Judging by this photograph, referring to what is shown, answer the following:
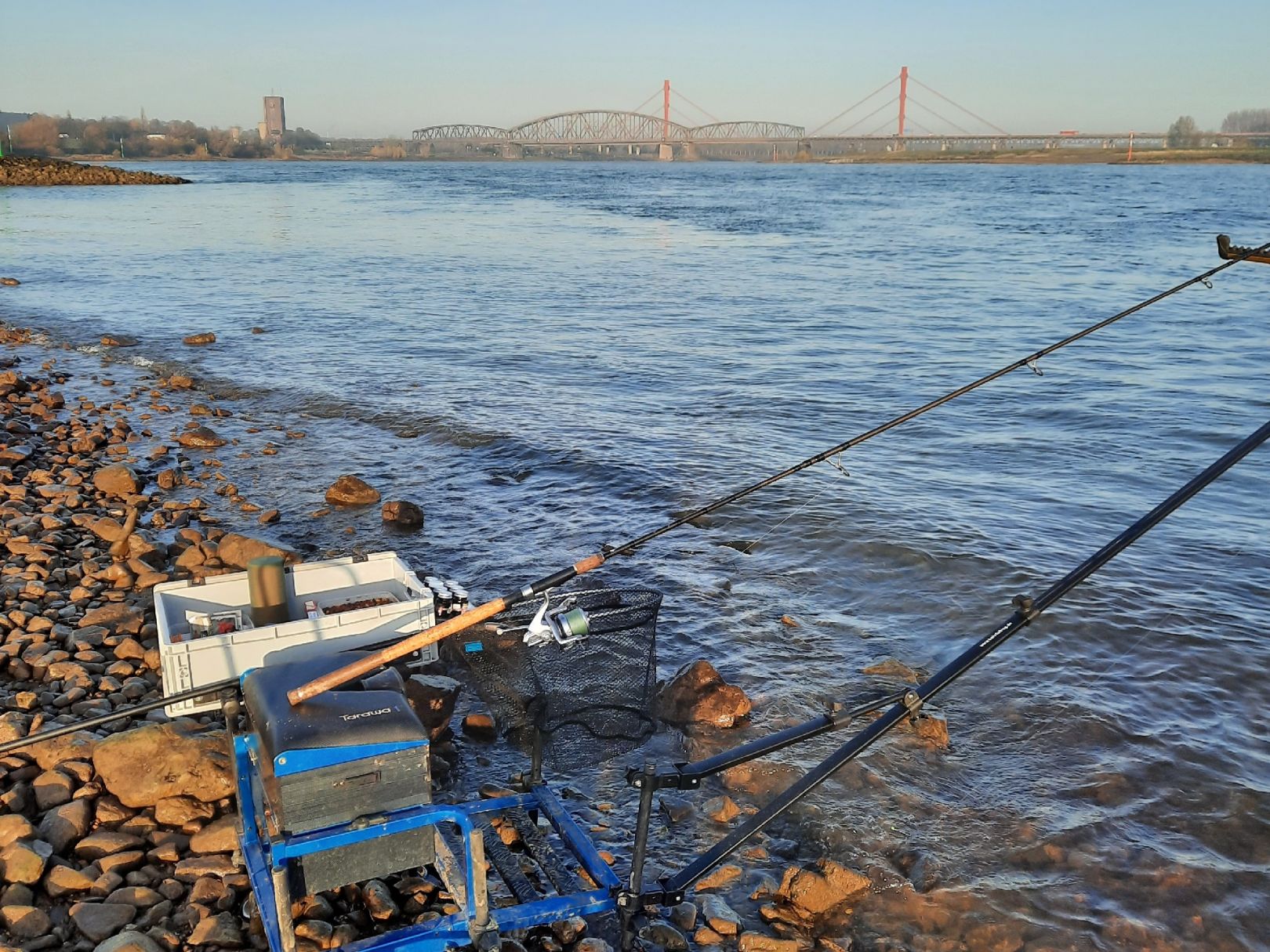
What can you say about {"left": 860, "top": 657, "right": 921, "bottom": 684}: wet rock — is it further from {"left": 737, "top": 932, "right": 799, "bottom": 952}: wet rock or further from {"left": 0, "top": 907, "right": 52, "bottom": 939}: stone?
{"left": 0, "top": 907, "right": 52, "bottom": 939}: stone

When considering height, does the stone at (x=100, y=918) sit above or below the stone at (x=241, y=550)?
below

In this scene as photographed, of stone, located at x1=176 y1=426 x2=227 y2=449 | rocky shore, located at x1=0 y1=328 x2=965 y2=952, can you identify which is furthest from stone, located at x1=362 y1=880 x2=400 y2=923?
stone, located at x1=176 y1=426 x2=227 y2=449

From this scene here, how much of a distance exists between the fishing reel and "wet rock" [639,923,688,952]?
3.96 feet

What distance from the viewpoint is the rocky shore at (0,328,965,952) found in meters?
4.11

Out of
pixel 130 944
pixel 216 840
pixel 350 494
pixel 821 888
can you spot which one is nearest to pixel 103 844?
pixel 216 840

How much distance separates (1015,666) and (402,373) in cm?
1177

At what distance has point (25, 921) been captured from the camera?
397 centimetres

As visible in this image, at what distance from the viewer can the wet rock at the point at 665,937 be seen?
4.29m

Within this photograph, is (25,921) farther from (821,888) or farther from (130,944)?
(821,888)

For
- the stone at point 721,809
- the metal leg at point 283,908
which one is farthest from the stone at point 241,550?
the metal leg at point 283,908

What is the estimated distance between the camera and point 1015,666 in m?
6.95

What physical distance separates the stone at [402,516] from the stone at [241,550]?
5.37ft

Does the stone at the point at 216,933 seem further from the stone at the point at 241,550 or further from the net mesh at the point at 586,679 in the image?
the stone at the point at 241,550

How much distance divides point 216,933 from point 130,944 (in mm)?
292
